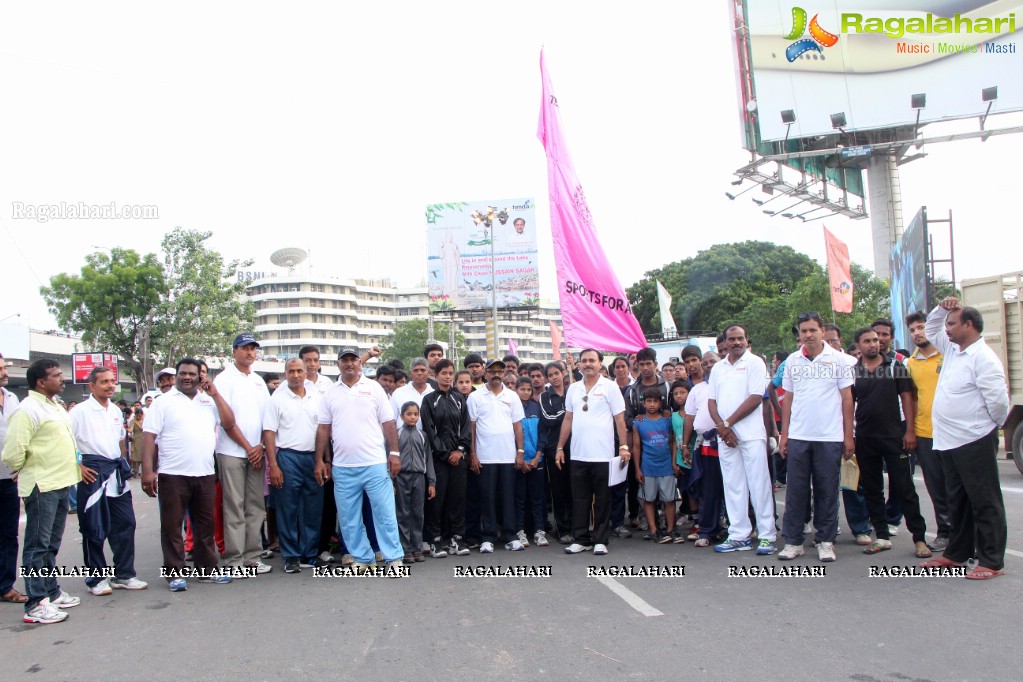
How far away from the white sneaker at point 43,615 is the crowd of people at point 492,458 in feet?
0.05

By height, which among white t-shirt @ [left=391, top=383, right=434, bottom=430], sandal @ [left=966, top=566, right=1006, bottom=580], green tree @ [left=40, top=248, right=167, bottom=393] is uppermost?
green tree @ [left=40, top=248, right=167, bottom=393]

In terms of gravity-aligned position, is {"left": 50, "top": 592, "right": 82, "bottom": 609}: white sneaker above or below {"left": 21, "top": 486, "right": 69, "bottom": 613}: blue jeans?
below

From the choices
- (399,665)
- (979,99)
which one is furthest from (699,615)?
(979,99)

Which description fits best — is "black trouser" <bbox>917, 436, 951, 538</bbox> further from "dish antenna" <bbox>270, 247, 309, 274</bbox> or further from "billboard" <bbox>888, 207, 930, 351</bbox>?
"dish antenna" <bbox>270, 247, 309, 274</bbox>

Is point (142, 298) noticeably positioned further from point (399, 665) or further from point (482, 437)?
point (399, 665)

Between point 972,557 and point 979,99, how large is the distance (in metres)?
25.3

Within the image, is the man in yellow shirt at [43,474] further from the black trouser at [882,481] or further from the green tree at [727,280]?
the green tree at [727,280]

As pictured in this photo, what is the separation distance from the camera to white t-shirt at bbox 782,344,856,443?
6469 millimetres

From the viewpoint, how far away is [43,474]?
5621mm

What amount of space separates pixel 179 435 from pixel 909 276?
48.7ft

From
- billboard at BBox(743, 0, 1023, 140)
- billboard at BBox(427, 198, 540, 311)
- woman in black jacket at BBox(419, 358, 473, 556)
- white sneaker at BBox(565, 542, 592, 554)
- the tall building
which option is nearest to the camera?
white sneaker at BBox(565, 542, 592, 554)

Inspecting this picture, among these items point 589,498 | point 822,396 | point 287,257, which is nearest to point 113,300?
point 589,498

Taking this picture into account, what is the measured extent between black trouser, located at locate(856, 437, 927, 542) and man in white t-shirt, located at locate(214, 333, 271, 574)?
16.9ft

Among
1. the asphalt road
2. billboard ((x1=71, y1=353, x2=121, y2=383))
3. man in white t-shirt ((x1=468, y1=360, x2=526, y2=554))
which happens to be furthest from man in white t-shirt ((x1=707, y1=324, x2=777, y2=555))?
billboard ((x1=71, y1=353, x2=121, y2=383))
